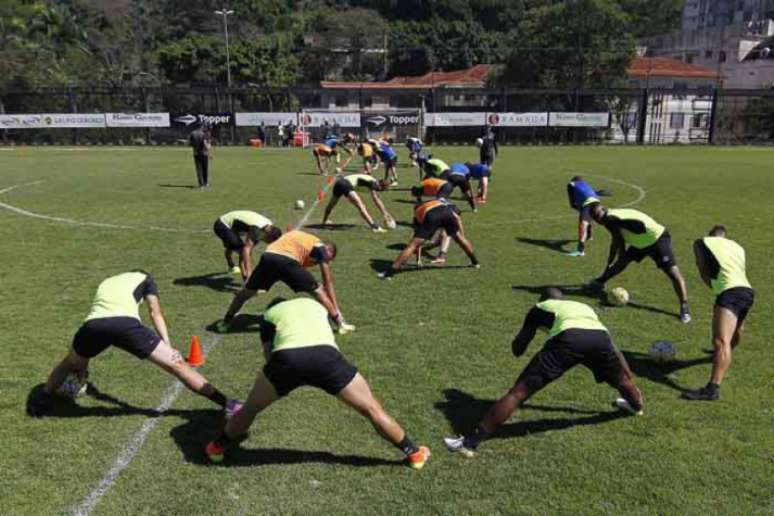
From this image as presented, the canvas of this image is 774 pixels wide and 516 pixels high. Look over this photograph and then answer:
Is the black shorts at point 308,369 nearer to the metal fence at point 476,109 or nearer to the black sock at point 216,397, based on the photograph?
the black sock at point 216,397

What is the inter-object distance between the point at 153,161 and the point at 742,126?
45944mm

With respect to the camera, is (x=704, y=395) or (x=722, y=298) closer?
(x=704, y=395)

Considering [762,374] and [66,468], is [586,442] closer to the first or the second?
[762,374]

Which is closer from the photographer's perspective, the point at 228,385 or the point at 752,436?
the point at 752,436

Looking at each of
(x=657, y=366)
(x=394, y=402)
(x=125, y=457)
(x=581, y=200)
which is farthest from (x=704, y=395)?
(x=581, y=200)

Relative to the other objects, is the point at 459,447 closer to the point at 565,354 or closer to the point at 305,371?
the point at 565,354

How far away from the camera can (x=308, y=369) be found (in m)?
4.65

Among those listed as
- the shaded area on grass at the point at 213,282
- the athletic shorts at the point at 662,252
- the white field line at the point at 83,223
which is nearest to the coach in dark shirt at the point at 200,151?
the white field line at the point at 83,223

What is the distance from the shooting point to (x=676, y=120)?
54844 mm

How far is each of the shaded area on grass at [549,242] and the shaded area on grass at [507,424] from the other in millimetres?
6865

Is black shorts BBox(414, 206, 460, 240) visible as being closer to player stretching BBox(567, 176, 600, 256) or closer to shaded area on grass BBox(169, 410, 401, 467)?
player stretching BBox(567, 176, 600, 256)

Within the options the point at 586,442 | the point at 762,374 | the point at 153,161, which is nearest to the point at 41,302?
the point at 586,442

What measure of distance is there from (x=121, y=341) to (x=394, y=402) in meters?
2.59

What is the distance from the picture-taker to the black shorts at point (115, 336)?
5.44m
